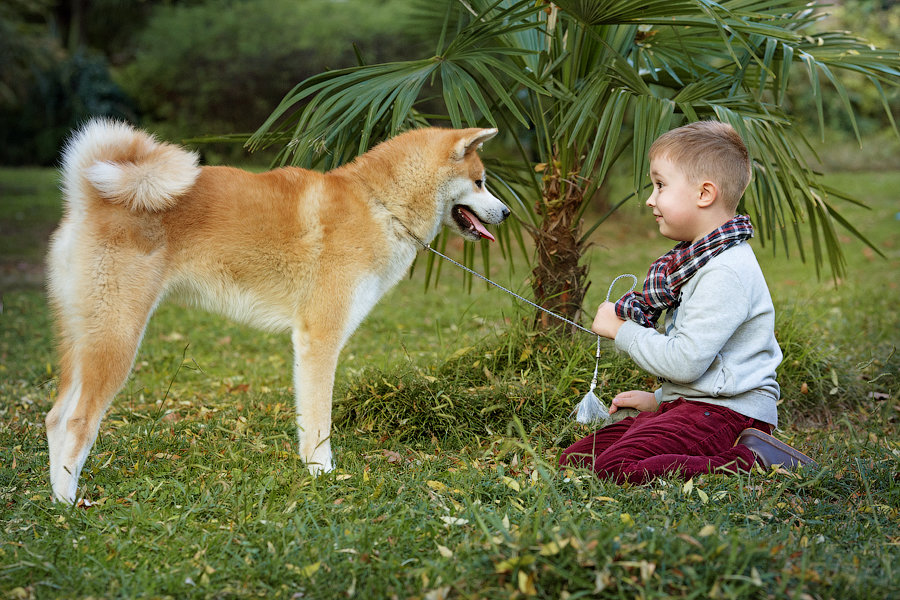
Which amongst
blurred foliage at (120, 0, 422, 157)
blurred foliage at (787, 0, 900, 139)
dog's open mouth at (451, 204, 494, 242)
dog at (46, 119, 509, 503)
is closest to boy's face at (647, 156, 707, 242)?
dog at (46, 119, 509, 503)

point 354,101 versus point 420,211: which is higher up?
point 354,101

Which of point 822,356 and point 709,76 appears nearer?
point 709,76

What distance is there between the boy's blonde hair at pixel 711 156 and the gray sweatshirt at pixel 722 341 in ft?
0.85

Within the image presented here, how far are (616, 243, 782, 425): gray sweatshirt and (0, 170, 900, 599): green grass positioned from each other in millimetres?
344

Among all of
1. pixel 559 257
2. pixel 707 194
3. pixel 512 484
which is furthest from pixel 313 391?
pixel 707 194

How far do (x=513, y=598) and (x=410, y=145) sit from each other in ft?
7.16

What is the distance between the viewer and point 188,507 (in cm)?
295

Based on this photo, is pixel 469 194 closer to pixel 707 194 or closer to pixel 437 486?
pixel 707 194

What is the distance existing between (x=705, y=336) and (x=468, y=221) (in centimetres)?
134

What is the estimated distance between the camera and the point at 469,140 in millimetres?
3568

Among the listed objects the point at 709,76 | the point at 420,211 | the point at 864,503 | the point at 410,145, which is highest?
the point at 709,76

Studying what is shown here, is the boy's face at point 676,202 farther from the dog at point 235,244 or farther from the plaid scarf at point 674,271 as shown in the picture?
the dog at point 235,244

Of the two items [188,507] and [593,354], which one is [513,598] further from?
[593,354]

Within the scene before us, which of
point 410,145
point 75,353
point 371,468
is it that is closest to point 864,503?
point 371,468
